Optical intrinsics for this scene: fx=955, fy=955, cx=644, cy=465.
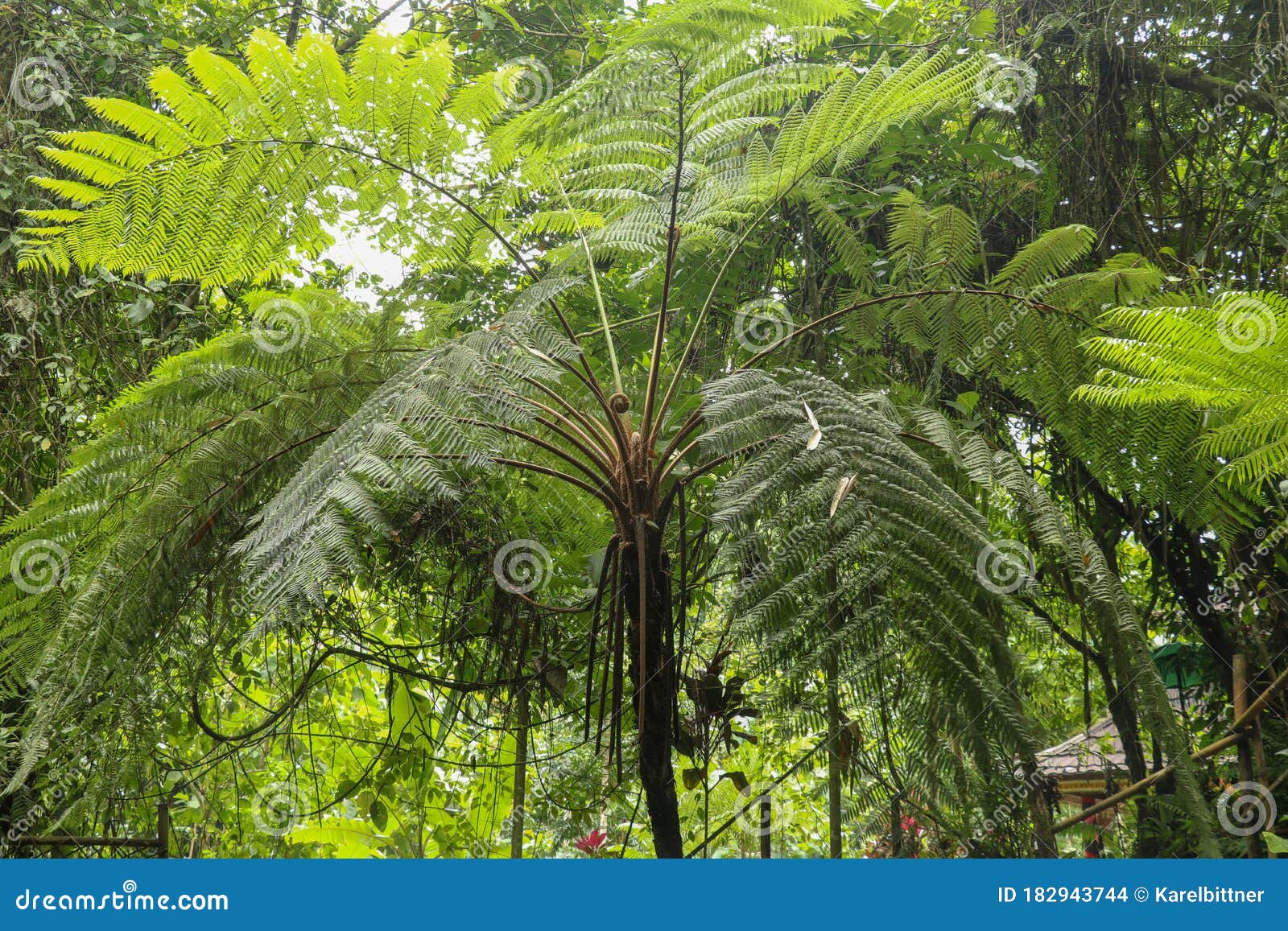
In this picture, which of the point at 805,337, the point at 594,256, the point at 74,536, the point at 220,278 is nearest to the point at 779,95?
the point at 594,256

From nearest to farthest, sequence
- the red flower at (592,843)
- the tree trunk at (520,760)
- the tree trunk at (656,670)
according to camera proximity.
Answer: the tree trunk at (656,670)
the tree trunk at (520,760)
the red flower at (592,843)

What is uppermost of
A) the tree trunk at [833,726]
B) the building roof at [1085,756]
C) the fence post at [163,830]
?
the building roof at [1085,756]

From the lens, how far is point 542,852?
8.61 ft

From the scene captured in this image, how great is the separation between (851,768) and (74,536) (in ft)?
4.34

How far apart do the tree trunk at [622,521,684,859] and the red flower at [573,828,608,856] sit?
109 cm

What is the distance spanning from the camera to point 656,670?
1205 mm

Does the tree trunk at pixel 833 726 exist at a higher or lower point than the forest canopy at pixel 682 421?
lower

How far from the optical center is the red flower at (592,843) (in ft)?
7.41

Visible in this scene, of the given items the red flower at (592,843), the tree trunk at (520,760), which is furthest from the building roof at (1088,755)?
the red flower at (592,843)

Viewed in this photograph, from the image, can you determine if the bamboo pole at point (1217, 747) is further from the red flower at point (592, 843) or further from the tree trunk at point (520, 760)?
the red flower at point (592, 843)

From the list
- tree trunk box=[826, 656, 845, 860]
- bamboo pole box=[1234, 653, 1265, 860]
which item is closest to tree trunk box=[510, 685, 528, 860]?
tree trunk box=[826, 656, 845, 860]

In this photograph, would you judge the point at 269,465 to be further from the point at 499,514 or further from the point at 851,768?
the point at 851,768

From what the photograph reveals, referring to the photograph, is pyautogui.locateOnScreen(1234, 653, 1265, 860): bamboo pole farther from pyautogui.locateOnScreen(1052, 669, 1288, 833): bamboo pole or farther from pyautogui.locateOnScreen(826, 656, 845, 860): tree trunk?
pyautogui.locateOnScreen(826, 656, 845, 860): tree trunk

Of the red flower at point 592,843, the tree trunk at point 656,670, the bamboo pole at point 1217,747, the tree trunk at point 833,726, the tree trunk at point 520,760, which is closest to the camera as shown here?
the tree trunk at point 833,726
